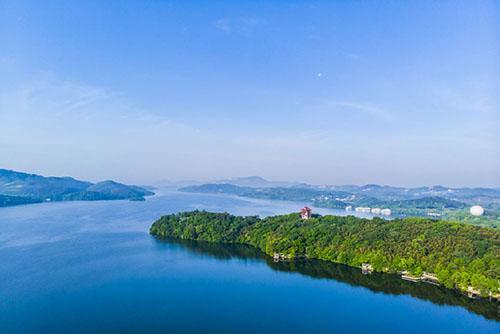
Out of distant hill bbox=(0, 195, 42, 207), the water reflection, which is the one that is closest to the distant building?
the water reflection

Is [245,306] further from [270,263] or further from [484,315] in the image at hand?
[484,315]

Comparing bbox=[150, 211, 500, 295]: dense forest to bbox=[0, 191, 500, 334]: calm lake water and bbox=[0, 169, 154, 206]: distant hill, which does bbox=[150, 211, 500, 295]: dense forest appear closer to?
bbox=[0, 191, 500, 334]: calm lake water

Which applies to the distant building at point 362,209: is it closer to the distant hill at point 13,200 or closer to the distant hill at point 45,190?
the distant hill at point 45,190

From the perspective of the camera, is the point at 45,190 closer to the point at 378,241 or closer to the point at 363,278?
the point at 378,241

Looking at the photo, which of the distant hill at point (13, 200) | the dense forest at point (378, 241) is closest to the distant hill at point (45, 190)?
the distant hill at point (13, 200)

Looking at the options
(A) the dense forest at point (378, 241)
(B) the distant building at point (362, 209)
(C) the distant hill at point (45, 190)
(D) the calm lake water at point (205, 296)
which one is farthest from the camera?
(C) the distant hill at point (45, 190)

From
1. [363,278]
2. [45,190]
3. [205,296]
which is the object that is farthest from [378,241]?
[45,190]
